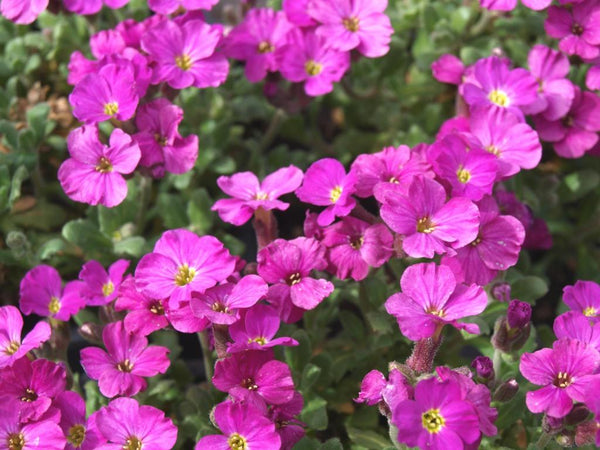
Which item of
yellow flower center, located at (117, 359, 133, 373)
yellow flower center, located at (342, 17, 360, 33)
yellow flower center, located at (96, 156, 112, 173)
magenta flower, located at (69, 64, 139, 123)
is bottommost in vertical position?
yellow flower center, located at (117, 359, 133, 373)

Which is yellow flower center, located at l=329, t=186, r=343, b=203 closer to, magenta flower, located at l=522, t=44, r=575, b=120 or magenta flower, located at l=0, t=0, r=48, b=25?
magenta flower, located at l=522, t=44, r=575, b=120

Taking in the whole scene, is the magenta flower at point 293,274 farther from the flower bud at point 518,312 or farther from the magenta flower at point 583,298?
the magenta flower at point 583,298

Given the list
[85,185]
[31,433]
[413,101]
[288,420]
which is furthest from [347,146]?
[31,433]

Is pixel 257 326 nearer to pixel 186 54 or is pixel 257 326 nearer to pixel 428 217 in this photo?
pixel 428 217

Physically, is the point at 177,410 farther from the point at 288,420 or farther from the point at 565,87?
the point at 565,87

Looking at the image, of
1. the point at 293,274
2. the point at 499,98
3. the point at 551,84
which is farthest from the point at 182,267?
the point at 551,84

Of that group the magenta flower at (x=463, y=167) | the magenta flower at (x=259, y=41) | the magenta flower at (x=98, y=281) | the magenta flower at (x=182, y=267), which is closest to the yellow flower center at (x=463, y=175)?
the magenta flower at (x=463, y=167)

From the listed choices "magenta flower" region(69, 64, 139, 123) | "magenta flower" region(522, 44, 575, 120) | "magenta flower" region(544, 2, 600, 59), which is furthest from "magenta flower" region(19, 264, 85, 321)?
"magenta flower" region(544, 2, 600, 59)
